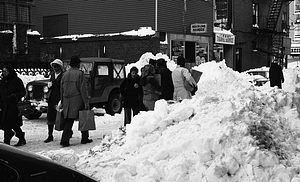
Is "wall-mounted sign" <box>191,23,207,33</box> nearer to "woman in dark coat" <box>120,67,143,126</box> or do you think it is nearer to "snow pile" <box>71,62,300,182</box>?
"woman in dark coat" <box>120,67,143,126</box>

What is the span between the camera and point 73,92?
10.0m

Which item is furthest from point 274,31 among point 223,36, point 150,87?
point 150,87

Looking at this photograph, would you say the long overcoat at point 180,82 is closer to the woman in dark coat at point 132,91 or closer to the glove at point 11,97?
the woman in dark coat at point 132,91

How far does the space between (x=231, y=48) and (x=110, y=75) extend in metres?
20.8

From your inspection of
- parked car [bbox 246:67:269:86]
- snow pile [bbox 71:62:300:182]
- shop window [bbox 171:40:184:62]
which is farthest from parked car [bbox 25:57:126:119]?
shop window [bbox 171:40:184:62]

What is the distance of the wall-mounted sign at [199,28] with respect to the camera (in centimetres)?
2992

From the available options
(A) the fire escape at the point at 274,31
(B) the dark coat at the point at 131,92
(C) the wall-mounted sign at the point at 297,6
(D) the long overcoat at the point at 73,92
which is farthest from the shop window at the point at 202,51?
(C) the wall-mounted sign at the point at 297,6

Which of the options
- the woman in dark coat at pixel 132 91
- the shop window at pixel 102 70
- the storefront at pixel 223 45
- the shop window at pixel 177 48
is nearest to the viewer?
the woman in dark coat at pixel 132 91

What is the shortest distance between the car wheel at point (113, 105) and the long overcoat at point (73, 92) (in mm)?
6032

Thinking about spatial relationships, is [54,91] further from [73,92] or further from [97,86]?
[97,86]

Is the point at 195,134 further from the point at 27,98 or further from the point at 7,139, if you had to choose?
the point at 27,98

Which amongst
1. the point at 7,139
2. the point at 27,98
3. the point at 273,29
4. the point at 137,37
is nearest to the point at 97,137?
the point at 7,139

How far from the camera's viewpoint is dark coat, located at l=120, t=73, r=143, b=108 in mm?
11375

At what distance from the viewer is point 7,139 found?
10023mm
